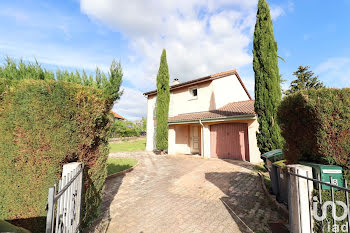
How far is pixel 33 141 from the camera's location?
2689 mm

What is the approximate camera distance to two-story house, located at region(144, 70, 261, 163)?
36.3 feet

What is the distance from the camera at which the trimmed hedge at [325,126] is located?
8.07ft

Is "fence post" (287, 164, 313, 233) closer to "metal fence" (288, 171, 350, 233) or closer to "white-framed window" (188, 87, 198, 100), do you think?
"metal fence" (288, 171, 350, 233)

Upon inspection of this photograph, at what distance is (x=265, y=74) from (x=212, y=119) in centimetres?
458

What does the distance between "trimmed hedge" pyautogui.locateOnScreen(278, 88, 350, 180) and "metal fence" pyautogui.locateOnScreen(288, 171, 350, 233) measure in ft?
1.15

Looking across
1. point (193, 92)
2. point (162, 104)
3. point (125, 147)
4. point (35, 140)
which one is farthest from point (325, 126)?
point (125, 147)

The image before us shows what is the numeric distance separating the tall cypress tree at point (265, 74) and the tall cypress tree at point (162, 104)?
846 centimetres

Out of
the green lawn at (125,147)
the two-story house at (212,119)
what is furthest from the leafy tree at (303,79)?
the green lawn at (125,147)

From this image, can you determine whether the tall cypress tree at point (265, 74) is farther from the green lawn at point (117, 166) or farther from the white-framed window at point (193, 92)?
the green lawn at point (117, 166)

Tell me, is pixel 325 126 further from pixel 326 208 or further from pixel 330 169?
pixel 326 208

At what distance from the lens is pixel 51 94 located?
2.79 m

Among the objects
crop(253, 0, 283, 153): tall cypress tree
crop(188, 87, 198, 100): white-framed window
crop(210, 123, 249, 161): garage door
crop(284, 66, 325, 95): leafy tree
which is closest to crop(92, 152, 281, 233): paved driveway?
crop(253, 0, 283, 153): tall cypress tree

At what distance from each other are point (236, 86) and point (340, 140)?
15000mm
